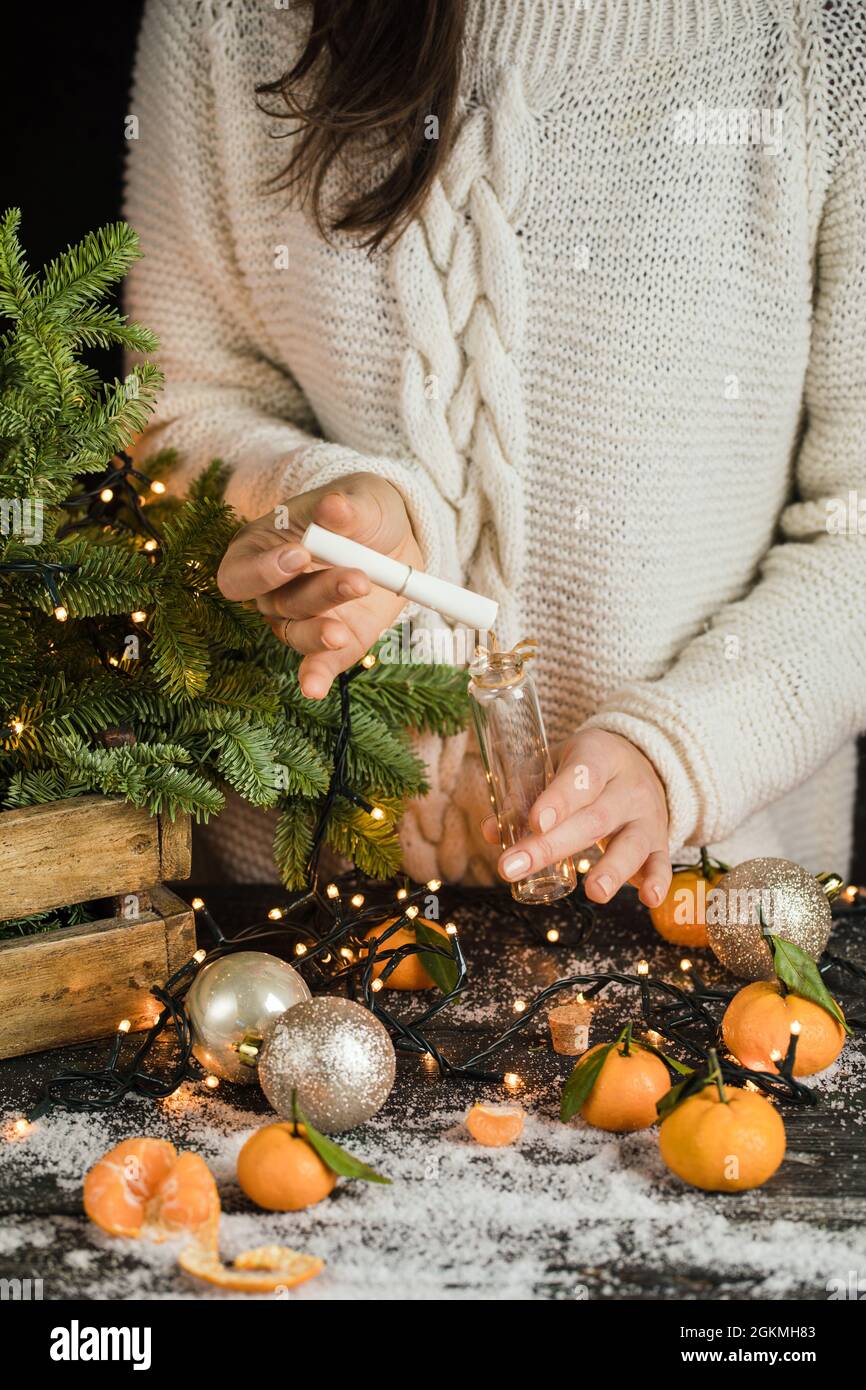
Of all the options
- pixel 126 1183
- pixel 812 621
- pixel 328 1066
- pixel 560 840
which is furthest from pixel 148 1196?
pixel 812 621

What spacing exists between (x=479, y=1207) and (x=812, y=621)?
2.00 feet

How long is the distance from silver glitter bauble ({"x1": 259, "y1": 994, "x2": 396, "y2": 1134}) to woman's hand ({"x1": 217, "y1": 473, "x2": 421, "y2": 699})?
0.68 feet

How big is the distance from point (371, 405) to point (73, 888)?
1.70ft

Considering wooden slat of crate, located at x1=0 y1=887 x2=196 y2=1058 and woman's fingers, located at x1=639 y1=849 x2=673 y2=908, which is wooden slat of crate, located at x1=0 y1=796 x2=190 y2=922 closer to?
wooden slat of crate, located at x1=0 y1=887 x2=196 y2=1058

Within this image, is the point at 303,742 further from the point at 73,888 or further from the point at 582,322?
the point at 582,322

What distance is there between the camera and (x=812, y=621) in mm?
1038

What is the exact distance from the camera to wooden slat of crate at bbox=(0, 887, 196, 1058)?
0.78m

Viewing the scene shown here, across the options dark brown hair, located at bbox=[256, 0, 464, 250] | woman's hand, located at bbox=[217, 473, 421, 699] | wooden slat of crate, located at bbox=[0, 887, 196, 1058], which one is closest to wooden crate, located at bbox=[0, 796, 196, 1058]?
wooden slat of crate, located at bbox=[0, 887, 196, 1058]

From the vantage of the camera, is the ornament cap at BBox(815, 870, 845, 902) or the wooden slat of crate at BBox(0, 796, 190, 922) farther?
the ornament cap at BBox(815, 870, 845, 902)

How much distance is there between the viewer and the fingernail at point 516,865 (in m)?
0.81

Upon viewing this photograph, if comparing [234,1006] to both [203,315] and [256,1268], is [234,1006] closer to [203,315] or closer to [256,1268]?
[256,1268]

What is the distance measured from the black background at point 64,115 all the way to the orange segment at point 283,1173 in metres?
1.17
